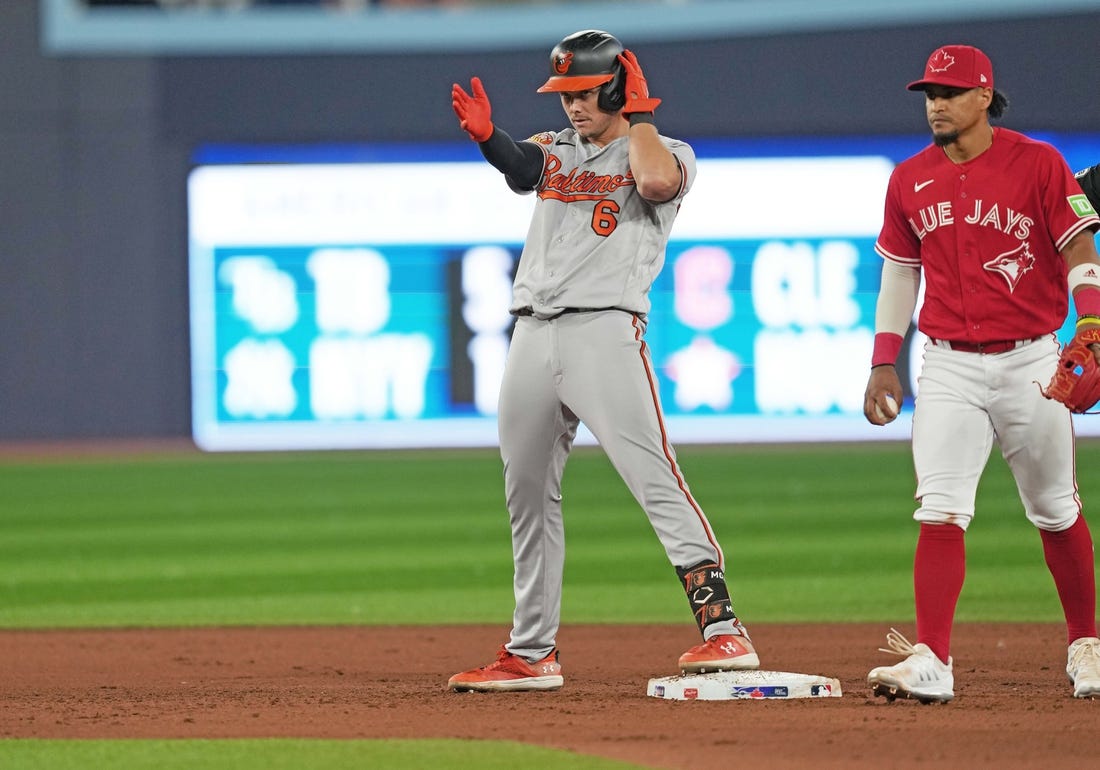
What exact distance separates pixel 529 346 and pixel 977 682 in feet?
5.89

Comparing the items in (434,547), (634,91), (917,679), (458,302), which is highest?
(634,91)

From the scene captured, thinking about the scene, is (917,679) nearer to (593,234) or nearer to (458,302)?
(593,234)

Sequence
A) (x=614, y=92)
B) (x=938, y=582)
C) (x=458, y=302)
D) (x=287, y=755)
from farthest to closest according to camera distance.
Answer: (x=458, y=302) → (x=614, y=92) → (x=938, y=582) → (x=287, y=755)

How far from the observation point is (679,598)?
8.59 meters

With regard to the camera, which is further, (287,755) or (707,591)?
(707,591)

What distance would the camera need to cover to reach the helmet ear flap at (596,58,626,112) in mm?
5121

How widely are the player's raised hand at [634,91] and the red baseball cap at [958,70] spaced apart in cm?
77

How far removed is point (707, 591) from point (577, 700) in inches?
20.5

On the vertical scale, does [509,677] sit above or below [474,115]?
below

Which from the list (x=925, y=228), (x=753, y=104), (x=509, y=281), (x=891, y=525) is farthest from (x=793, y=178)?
(x=925, y=228)

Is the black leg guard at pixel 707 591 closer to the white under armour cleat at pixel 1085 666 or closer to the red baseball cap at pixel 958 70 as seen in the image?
the white under armour cleat at pixel 1085 666

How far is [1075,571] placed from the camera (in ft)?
17.1

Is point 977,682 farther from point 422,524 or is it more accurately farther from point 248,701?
point 422,524

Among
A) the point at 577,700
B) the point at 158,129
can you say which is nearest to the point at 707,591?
the point at 577,700
